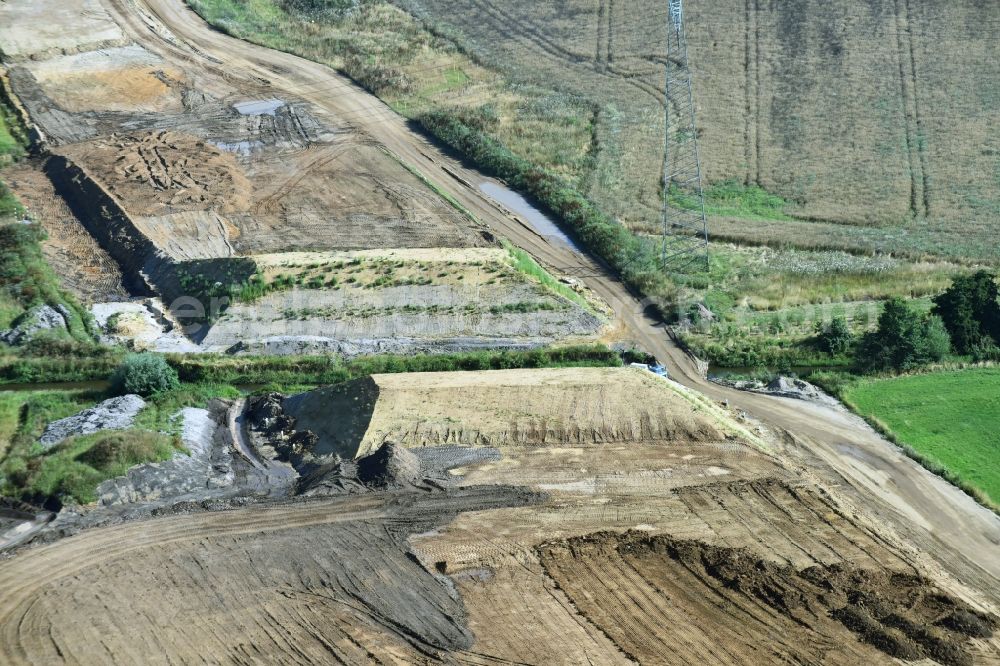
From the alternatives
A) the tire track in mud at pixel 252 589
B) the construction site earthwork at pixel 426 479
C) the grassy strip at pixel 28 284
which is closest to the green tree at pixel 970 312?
the construction site earthwork at pixel 426 479

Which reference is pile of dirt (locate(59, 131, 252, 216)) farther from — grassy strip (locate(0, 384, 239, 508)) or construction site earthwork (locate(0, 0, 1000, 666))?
grassy strip (locate(0, 384, 239, 508))

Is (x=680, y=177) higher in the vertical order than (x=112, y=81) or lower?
lower

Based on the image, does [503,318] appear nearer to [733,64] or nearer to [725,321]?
[725,321]

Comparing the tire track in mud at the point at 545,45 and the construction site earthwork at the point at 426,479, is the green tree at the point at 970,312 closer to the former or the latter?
the construction site earthwork at the point at 426,479

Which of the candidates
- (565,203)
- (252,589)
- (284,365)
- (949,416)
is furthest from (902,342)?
(252,589)

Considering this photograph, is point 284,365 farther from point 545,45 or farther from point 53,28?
point 53,28

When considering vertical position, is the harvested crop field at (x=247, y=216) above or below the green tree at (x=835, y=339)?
above

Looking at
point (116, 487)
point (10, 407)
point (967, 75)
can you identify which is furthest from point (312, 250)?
point (967, 75)
